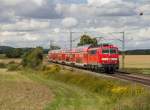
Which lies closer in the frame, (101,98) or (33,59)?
(101,98)

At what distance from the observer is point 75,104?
27.5 meters

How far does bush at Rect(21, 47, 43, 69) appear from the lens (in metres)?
94.1

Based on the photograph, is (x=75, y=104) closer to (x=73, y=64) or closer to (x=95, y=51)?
(x=95, y=51)

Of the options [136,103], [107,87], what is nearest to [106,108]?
[136,103]

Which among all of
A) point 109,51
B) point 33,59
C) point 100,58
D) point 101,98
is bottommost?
point 33,59

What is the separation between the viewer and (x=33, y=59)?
9600cm

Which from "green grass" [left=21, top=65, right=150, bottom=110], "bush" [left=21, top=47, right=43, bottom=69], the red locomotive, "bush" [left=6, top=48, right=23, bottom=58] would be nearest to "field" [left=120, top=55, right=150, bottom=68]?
"bush" [left=21, top=47, right=43, bottom=69]

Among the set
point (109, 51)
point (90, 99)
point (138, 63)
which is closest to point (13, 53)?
point (138, 63)

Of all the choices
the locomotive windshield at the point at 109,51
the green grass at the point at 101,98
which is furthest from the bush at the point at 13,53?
the green grass at the point at 101,98

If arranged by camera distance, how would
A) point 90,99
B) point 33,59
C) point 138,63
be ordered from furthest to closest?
point 138,63, point 33,59, point 90,99

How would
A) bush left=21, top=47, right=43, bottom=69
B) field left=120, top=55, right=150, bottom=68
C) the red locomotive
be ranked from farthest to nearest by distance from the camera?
1. bush left=21, top=47, right=43, bottom=69
2. field left=120, top=55, right=150, bottom=68
3. the red locomotive

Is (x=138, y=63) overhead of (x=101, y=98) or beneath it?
beneath

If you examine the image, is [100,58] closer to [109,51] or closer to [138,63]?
[109,51]

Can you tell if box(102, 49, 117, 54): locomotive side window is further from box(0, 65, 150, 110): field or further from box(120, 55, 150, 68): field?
box(120, 55, 150, 68): field
